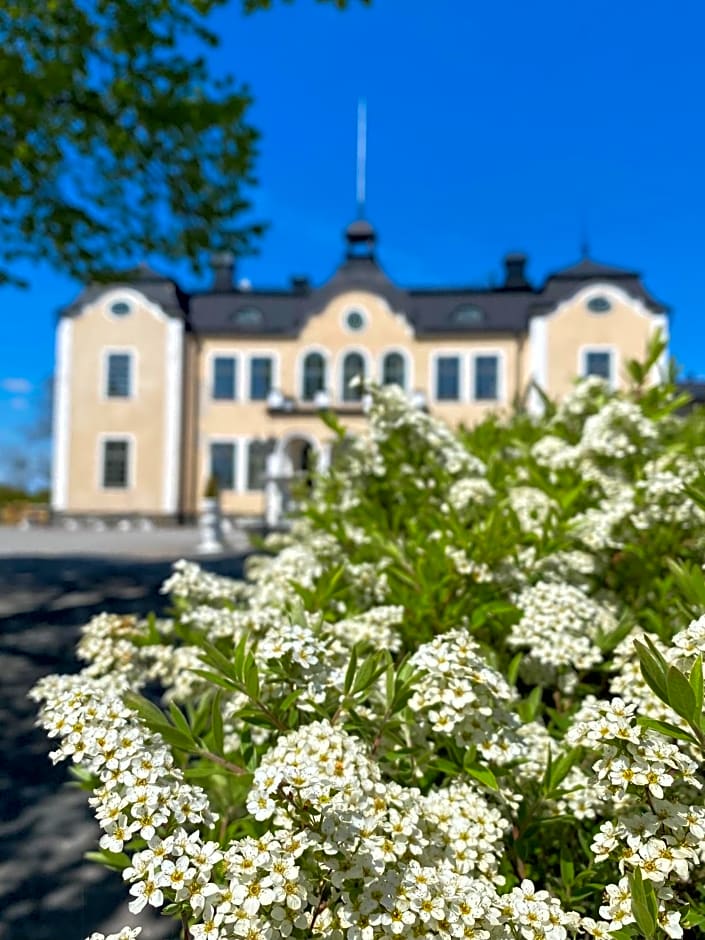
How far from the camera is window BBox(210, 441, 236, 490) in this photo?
2334cm

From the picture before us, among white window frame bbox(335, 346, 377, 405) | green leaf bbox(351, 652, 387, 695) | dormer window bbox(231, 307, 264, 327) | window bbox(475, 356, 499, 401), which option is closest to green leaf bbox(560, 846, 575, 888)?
green leaf bbox(351, 652, 387, 695)

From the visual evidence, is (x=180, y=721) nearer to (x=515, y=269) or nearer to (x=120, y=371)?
(x=120, y=371)

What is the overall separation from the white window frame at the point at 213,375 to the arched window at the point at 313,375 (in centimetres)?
254

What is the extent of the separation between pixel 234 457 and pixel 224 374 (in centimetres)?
337

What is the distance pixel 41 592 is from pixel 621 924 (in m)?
5.83

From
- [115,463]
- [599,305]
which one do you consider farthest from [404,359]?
[115,463]

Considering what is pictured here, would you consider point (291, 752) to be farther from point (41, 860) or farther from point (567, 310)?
point (567, 310)

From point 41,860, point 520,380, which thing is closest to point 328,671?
point 41,860

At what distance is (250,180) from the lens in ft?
26.8

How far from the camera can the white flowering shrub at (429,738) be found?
3.48ft

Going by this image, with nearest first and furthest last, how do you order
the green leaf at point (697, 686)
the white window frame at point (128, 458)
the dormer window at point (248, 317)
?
the green leaf at point (697, 686) < the white window frame at point (128, 458) < the dormer window at point (248, 317)

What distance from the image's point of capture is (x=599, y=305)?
2238 cm

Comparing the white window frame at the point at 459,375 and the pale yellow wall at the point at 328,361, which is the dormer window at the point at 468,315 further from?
the white window frame at the point at 459,375

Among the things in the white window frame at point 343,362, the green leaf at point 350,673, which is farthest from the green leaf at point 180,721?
the white window frame at point 343,362
